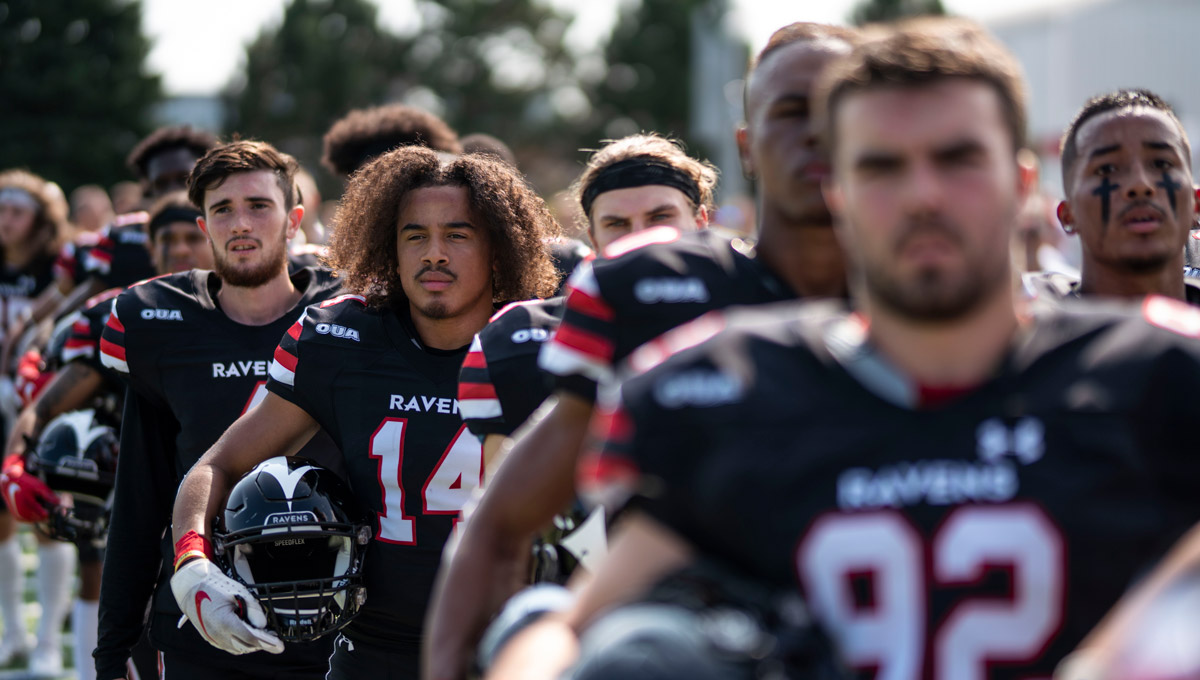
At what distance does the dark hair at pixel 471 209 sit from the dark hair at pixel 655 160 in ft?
2.45

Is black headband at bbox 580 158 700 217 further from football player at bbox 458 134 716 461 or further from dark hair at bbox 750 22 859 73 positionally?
dark hair at bbox 750 22 859 73

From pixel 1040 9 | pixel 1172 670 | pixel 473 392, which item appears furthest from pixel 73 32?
pixel 1172 670

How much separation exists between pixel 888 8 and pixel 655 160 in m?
37.5

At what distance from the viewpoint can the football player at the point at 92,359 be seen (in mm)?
5258

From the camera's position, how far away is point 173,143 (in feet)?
22.0

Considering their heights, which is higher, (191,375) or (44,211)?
(44,211)

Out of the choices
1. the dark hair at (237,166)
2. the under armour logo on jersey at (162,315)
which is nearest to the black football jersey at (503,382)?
the under armour logo on jersey at (162,315)

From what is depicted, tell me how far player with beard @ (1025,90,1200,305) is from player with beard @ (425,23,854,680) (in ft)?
4.06

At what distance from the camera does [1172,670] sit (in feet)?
4.50

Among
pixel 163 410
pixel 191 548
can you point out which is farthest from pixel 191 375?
pixel 191 548

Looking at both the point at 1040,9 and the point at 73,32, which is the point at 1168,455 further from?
the point at 1040,9

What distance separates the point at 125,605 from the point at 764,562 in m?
3.11

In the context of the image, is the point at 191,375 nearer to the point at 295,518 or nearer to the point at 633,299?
the point at 295,518

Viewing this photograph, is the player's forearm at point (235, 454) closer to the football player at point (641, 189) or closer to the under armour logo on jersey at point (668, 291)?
the football player at point (641, 189)
